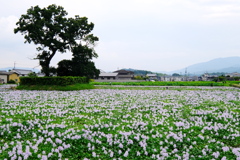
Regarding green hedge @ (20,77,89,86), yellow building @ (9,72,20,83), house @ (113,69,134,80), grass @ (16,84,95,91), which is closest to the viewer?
grass @ (16,84,95,91)

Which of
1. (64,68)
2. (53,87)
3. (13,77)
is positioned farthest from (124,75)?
(53,87)

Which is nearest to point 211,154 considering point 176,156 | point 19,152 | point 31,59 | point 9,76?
point 176,156

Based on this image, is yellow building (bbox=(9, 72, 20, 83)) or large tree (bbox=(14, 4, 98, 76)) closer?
large tree (bbox=(14, 4, 98, 76))

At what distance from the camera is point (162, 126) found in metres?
7.93

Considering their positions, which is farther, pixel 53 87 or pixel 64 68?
pixel 64 68

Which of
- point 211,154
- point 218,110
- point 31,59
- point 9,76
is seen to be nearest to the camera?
point 211,154

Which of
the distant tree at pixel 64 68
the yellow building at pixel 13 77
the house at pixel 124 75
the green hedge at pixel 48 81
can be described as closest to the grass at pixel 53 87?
the green hedge at pixel 48 81

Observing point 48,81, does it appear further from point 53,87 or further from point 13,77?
point 13,77

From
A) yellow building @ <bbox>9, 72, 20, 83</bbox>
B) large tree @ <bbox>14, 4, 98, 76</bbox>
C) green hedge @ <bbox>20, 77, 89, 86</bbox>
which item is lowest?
green hedge @ <bbox>20, 77, 89, 86</bbox>

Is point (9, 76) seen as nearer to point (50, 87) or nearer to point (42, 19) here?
point (42, 19)

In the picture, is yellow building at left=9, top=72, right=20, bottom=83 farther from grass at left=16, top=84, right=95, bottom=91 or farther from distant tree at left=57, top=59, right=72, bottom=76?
grass at left=16, top=84, right=95, bottom=91

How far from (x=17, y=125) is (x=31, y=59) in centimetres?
3404

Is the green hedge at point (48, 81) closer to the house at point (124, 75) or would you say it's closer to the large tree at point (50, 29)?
the large tree at point (50, 29)

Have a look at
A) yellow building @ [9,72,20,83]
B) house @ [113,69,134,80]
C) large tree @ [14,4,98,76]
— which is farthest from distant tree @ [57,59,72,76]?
house @ [113,69,134,80]
